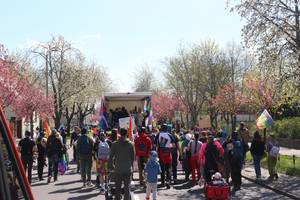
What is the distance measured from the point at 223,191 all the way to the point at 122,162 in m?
2.13

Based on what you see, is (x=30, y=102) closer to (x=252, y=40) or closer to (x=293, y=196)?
(x=252, y=40)

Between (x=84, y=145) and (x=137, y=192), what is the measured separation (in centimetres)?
237

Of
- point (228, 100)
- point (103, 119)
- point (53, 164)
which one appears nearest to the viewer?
point (53, 164)

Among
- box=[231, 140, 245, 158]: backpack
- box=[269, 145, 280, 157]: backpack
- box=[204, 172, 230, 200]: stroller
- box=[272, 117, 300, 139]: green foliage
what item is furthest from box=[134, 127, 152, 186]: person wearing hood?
box=[272, 117, 300, 139]: green foliage

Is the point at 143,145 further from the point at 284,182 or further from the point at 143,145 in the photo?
the point at 284,182

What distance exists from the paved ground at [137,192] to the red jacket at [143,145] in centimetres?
106

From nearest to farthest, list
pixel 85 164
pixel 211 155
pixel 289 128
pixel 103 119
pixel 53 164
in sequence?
pixel 211 155 < pixel 85 164 < pixel 53 164 < pixel 103 119 < pixel 289 128

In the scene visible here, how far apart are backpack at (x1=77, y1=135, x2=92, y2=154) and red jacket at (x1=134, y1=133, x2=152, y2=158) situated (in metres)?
1.59

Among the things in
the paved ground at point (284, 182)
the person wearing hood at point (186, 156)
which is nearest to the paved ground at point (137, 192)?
the paved ground at point (284, 182)

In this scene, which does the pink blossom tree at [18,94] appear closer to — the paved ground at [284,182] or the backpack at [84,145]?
the backpack at [84,145]

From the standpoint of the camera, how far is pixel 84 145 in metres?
16.3

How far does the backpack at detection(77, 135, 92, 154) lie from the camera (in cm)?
1625

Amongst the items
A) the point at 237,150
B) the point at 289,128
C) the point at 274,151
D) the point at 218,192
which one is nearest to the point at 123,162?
the point at 218,192

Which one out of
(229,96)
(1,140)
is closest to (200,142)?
(1,140)
